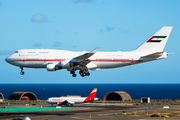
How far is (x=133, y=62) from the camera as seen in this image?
63.5 meters

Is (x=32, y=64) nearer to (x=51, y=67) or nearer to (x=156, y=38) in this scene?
(x=51, y=67)

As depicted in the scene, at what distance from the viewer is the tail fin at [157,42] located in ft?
220

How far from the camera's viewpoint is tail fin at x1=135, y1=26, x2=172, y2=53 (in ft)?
220

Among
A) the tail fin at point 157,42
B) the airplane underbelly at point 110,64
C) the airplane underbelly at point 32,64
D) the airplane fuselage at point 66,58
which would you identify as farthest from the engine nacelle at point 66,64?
the tail fin at point 157,42

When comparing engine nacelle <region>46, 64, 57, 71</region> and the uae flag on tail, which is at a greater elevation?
the uae flag on tail

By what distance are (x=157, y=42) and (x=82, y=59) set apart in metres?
19.8

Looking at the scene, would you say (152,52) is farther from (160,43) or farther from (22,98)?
(22,98)

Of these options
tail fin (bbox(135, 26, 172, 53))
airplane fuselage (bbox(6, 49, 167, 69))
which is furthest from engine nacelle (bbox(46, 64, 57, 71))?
tail fin (bbox(135, 26, 172, 53))

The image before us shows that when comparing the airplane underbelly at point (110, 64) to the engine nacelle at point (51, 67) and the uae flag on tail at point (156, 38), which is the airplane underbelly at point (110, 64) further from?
the engine nacelle at point (51, 67)

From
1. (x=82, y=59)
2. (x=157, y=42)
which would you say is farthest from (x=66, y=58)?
(x=157, y=42)

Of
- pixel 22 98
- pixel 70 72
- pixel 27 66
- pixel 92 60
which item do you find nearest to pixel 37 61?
pixel 27 66

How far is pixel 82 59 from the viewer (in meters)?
59.8

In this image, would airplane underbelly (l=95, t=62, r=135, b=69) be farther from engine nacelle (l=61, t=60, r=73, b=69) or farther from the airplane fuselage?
engine nacelle (l=61, t=60, r=73, b=69)

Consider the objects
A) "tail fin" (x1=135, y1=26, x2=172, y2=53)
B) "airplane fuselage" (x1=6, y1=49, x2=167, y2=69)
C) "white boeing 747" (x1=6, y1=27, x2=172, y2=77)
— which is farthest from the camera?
"tail fin" (x1=135, y1=26, x2=172, y2=53)
